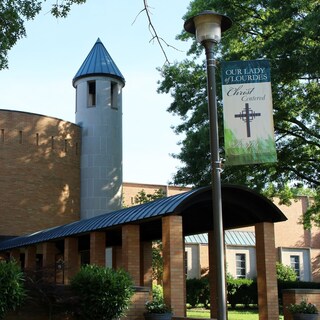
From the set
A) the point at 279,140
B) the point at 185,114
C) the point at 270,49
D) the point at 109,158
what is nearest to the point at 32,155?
the point at 109,158

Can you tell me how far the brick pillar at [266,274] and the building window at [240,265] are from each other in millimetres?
25342

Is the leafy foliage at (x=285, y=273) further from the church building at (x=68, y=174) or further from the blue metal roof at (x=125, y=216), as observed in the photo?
the blue metal roof at (x=125, y=216)

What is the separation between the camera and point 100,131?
33.9m

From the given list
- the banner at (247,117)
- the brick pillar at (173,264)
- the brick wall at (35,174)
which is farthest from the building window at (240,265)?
the banner at (247,117)

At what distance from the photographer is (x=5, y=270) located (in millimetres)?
12250

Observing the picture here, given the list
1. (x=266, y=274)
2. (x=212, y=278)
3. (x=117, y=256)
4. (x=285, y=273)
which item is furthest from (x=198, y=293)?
(x=266, y=274)

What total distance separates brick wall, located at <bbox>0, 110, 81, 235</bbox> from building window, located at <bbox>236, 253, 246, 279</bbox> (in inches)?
551

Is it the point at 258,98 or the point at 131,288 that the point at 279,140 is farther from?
the point at 258,98

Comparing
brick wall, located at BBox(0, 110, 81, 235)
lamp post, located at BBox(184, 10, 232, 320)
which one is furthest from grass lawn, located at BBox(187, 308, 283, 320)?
lamp post, located at BBox(184, 10, 232, 320)

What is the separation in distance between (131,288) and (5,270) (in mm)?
3127

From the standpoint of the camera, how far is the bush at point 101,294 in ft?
43.7

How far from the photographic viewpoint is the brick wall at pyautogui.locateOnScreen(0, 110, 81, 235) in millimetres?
31203

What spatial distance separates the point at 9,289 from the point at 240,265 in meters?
31.6

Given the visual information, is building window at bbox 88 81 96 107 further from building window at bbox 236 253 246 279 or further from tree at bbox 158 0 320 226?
building window at bbox 236 253 246 279
